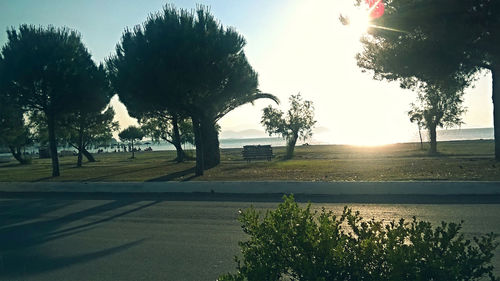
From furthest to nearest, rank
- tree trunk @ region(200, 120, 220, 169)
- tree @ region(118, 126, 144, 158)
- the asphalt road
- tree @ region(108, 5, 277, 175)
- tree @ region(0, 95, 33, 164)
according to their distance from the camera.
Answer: tree @ region(118, 126, 144, 158), tree trunk @ region(200, 120, 220, 169), tree @ region(0, 95, 33, 164), tree @ region(108, 5, 277, 175), the asphalt road

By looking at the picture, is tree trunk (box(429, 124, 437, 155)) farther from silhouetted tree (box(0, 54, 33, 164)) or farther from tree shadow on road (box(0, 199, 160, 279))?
silhouetted tree (box(0, 54, 33, 164))

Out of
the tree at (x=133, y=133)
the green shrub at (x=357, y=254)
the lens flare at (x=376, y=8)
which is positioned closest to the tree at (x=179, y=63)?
the lens flare at (x=376, y=8)

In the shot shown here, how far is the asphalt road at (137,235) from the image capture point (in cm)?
551

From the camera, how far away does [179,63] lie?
54.7 feet

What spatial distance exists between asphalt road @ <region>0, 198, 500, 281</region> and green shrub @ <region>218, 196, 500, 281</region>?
2.36m

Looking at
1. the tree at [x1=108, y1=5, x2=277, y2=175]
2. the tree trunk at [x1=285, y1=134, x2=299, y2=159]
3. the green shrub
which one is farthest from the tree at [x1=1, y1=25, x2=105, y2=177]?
the green shrub

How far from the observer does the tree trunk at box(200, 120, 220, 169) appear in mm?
24141

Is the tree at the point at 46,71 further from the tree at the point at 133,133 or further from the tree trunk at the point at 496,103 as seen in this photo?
the tree at the point at 133,133

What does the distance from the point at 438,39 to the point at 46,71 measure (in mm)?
18740

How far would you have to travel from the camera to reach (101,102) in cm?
2227

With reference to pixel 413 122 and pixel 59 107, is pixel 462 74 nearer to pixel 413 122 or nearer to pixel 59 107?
pixel 413 122

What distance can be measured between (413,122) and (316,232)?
3742 cm

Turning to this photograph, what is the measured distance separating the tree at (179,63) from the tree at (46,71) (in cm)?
285

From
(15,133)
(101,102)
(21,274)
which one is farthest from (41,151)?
(21,274)
